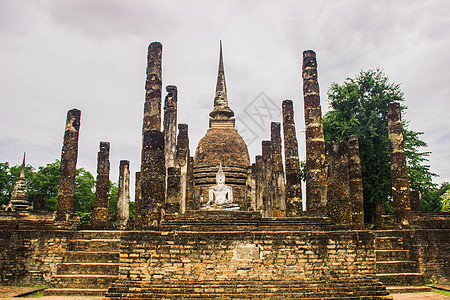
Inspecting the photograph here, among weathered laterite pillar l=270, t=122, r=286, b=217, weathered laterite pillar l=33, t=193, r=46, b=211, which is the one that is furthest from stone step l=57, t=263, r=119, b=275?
weathered laterite pillar l=33, t=193, r=46, b=211

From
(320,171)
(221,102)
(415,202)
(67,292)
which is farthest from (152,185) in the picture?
(221,102)

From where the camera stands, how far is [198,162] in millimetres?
25844

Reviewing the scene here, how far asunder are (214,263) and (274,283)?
3.78 ft

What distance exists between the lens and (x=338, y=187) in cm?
1099

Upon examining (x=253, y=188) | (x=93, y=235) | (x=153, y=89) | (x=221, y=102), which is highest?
(x=221, y=102)

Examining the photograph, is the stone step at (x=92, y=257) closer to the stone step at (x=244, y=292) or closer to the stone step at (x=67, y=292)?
the stone step at (x=67, y=292)

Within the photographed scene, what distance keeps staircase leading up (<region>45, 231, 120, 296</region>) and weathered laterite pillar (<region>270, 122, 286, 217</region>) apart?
836 centimetres

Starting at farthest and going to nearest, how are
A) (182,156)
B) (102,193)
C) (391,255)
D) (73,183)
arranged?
(182,156) → (102,193) → (73,183) → (391,255)

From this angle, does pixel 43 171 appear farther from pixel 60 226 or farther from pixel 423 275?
pixel 423 275

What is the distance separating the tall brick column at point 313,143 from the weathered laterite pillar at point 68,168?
7834 millimetres

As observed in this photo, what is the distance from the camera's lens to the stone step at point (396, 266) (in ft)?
32.5

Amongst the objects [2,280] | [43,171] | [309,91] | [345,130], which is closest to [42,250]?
[2,280]

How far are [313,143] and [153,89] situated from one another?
4.96 m

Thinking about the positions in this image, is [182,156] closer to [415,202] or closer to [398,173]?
[398,173]
